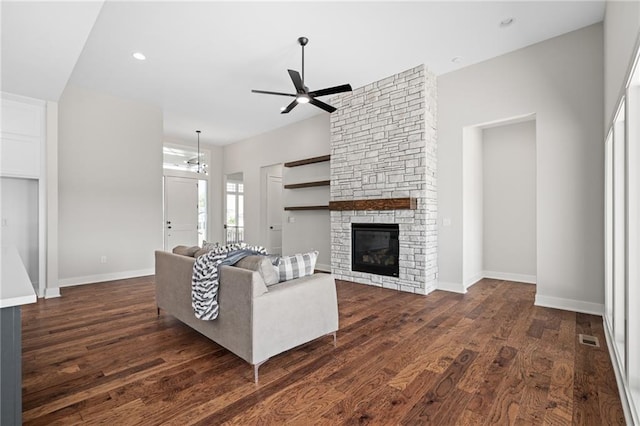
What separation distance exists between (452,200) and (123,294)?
4901 millimetres

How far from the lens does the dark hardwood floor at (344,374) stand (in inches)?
69.5

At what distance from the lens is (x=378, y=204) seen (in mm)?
4648

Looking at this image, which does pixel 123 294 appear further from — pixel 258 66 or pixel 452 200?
pixel 452 200

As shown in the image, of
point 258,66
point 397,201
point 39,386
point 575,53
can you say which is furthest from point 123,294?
point 575,53

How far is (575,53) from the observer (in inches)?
139

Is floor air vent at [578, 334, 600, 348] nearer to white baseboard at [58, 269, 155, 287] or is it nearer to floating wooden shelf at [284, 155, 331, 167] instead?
floating wooden shelf at [284, 155, 331, 167]

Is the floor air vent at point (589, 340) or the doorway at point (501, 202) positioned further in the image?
the doorway at point (501, 202)

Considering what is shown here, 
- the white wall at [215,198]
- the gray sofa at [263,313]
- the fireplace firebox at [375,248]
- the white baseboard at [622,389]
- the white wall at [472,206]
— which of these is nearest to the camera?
the white baseboard at [622,389]

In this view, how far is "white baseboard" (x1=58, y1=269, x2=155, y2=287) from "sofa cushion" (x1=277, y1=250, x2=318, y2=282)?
433 cm

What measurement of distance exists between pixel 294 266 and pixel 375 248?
2.60 meters

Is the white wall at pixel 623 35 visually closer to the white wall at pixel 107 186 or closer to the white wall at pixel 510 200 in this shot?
the white wall at pixel 510 200

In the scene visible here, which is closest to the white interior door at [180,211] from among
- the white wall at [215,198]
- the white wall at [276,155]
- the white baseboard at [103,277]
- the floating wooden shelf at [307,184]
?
the white wall at [215,198]

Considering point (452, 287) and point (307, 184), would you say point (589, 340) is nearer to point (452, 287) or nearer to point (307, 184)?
point (452, 287)

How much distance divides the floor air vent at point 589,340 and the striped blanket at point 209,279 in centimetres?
301
